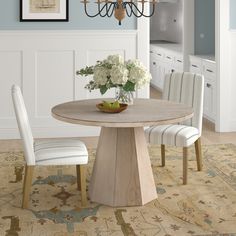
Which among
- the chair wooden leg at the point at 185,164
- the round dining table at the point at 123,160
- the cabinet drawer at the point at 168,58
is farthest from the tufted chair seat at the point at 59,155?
the cabinet drawer at the point at 168,58

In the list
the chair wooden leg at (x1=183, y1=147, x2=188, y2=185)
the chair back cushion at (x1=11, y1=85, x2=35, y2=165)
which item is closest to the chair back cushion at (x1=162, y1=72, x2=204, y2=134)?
the chair wooden leg at (x1=183, y1=147, x2=188, y2=185)

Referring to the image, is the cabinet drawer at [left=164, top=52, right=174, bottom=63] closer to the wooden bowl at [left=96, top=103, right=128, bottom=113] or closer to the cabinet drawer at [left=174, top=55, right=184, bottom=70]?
the cabinet drawer at [left=174, top=55, right=184, bottom=70]

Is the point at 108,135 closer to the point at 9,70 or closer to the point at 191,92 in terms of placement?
the point at 191,92

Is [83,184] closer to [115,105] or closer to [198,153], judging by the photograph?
[115,105]

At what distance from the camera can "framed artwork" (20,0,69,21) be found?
5984 mm

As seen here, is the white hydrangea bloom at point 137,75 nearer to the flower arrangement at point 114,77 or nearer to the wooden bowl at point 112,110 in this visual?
the flower arrangement at point 114,77

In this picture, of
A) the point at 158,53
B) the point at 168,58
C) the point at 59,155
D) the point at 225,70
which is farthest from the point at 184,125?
the point at 158,53

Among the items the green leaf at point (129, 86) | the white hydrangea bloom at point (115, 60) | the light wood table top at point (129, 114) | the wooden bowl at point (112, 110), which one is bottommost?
the light wood table top at point (129, 114)

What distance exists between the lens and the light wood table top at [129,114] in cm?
355

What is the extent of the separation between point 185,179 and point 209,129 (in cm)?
247

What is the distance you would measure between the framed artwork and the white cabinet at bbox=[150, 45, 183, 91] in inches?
112

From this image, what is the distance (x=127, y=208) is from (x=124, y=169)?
0.28m

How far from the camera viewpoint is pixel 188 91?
4.77 meters

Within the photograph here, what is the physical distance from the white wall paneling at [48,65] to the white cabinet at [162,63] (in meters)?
2.46
